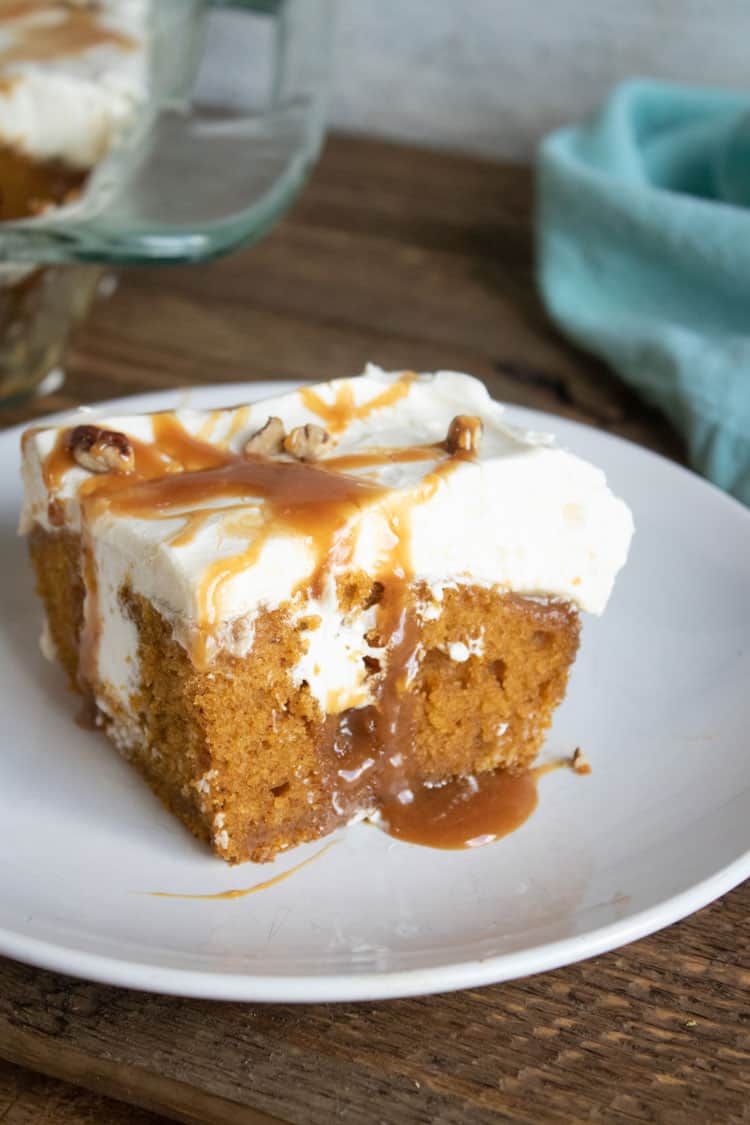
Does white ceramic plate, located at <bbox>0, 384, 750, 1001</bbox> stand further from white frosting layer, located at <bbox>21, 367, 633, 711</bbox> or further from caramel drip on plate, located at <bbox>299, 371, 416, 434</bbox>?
caramel drip on plate, located at <bbox>299, 371, 416, 434</bbox>

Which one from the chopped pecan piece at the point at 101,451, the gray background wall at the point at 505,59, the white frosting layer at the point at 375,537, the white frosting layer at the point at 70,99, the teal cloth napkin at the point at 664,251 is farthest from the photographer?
the gray background wall at the point at 505,59

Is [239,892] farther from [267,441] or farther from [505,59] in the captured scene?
[505,59]

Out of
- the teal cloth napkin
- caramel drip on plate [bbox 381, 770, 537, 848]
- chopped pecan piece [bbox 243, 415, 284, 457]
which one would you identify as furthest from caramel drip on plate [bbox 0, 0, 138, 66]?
caramel drip on plate [bbox 381, 770, 537, 848]

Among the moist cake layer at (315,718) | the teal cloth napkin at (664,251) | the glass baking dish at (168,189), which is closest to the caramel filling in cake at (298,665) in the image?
the moist cake layer at (315,718)

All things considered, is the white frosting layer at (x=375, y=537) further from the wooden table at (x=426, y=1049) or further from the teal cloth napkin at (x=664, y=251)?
the teal cloth napkin at (x=664, y=251)

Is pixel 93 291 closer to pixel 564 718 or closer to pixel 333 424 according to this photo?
pixel 333 424

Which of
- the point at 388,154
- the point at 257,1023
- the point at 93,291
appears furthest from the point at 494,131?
the point at 257,1023

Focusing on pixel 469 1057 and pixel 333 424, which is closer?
pixel 469 1057
